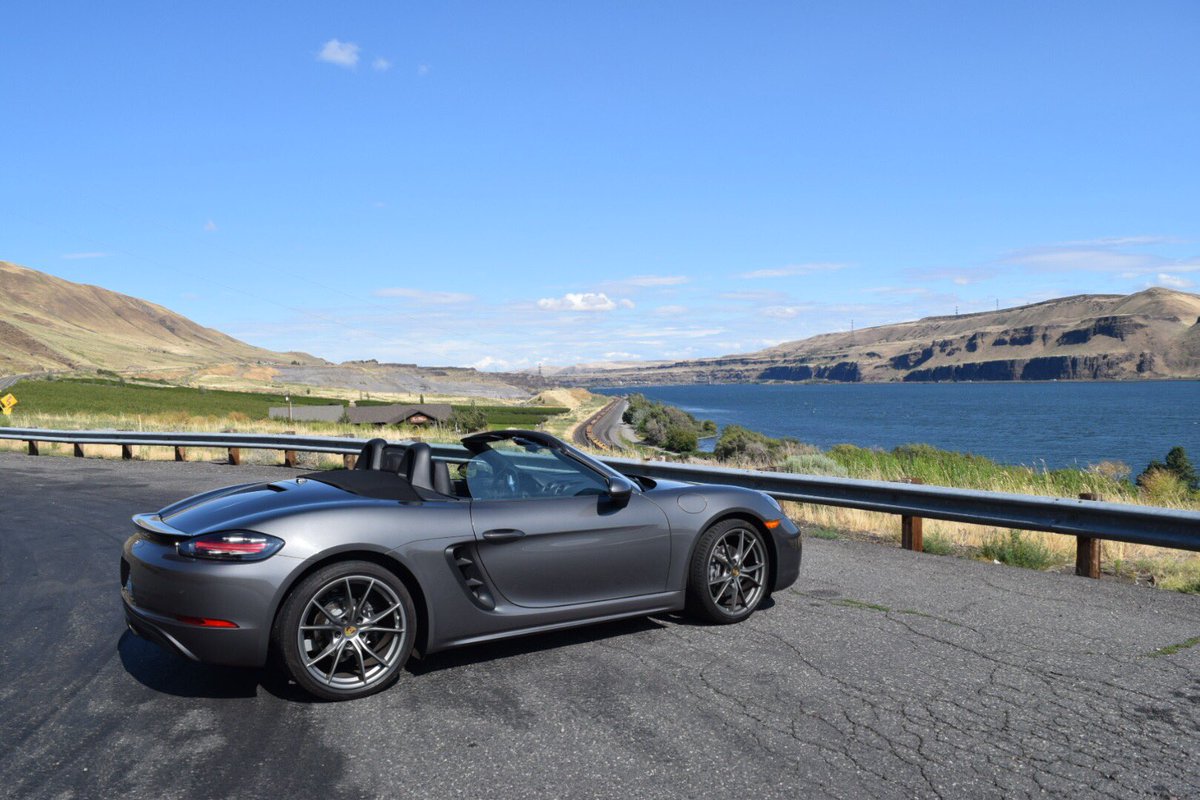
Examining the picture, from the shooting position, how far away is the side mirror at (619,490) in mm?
5301

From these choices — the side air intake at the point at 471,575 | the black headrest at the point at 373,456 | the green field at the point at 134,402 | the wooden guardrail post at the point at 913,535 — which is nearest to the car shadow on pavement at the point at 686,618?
the side air intake at the point at 471,575

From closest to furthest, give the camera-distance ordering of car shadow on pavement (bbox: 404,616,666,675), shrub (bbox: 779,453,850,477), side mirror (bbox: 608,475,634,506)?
car shadow on pavement (bbox: 404,616,666,675) → side mirror (bbox: 608,475,634,506) → shrub (bbox: 779,453,850,477)

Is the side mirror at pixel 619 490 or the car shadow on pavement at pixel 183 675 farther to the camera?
the side mirror at pixel 619 490

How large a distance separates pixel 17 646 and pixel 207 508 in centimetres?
167

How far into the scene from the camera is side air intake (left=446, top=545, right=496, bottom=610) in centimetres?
478

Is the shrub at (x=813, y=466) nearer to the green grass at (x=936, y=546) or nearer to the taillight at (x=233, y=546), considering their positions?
the green grass at (x=936, y=546)

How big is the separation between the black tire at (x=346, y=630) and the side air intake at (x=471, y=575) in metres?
0.30

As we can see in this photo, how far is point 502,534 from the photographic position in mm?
4926

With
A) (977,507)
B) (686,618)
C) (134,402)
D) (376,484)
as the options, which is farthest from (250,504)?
(134,402)

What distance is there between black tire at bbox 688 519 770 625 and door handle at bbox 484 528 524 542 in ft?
4.11

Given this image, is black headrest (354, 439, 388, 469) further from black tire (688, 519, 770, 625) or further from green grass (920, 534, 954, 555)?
green grass (920, 534, 954, 555)

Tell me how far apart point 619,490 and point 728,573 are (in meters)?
1.03

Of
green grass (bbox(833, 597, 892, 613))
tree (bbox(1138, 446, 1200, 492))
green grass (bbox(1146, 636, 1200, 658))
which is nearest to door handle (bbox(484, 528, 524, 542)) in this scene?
green grass (bbox(833, 597, 892, 613))

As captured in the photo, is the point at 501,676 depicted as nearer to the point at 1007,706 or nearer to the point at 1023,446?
the point at 1007,706
